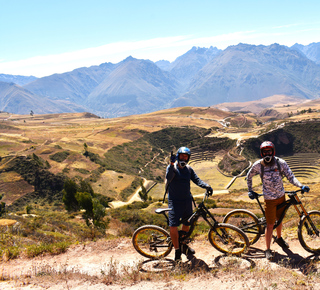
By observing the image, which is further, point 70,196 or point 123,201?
point 123,201

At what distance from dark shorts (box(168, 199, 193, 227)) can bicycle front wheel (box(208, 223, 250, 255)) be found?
101 cm

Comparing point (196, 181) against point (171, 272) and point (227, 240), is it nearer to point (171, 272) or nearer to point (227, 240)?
point (227, 240)

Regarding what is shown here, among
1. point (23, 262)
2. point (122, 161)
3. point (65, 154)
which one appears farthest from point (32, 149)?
point (23, 262)

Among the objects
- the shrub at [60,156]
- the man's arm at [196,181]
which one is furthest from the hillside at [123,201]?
the man's arm at [196,181]

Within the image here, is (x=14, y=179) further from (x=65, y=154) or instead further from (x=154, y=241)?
(x=154, y=241)

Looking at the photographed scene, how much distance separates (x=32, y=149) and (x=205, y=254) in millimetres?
98373

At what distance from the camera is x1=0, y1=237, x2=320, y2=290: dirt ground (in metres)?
5.88

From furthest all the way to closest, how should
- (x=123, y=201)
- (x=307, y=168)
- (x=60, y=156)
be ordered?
1. (x=307, y=168)
2. (x=60, y=156)
3. (x=123, y=201)

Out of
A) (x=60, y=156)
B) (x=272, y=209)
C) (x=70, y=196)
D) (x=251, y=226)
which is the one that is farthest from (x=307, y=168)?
(x=272, y=209)

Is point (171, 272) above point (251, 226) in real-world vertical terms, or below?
below

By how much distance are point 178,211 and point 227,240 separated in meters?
1.95

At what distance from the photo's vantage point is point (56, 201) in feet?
175

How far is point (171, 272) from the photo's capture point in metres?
6.67

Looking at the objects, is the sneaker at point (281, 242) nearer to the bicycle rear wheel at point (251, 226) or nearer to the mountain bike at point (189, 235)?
the bicycle rear wheel at point (251, 226)
